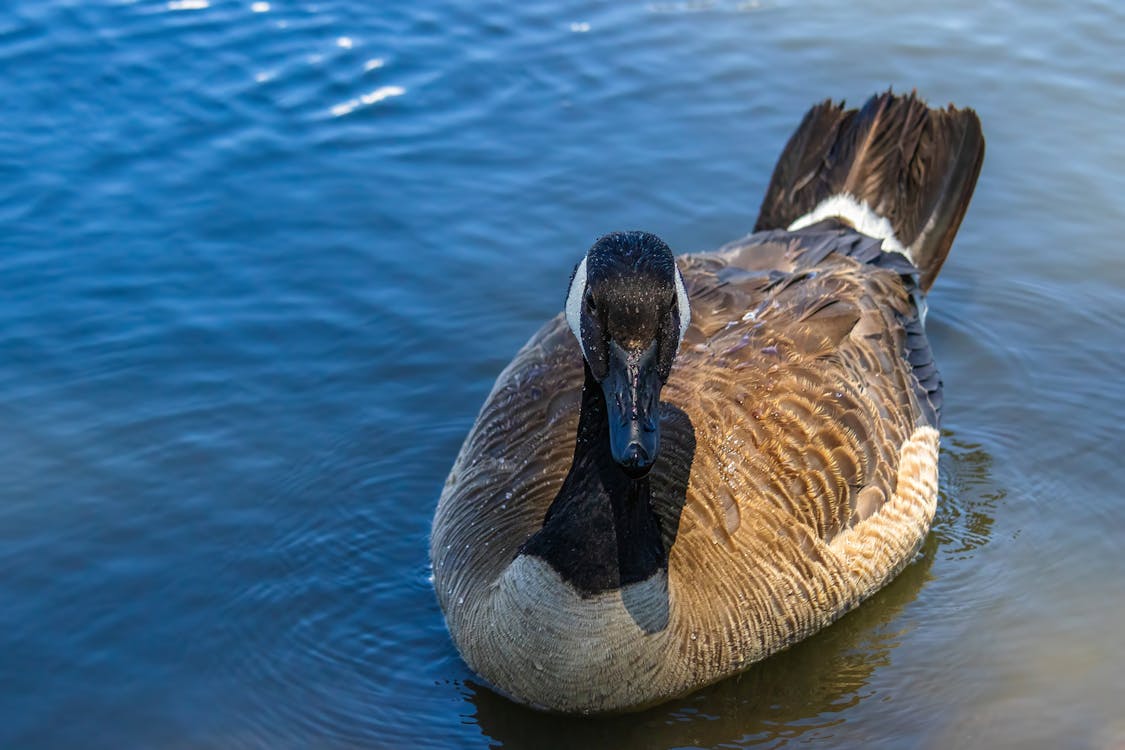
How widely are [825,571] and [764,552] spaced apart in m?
0.45

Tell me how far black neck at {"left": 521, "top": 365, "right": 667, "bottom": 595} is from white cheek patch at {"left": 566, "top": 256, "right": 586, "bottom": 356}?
0.72 ft

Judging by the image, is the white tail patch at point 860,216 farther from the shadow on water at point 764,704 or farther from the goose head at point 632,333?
the goose head at point 632,333

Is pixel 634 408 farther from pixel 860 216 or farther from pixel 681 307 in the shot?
pixel 860 216

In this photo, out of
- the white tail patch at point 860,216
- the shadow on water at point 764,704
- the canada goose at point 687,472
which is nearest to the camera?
the canada goose at point 687,472

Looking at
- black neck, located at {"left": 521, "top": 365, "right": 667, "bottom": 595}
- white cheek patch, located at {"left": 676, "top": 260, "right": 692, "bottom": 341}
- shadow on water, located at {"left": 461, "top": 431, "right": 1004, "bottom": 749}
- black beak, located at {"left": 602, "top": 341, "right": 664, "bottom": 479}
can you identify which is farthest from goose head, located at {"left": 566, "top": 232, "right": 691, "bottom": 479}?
shadow on water, located at {"left": 461, "top": 431, "right": 1004, "bottom": 749}

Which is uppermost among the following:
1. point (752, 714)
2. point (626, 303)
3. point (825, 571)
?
point (626, 303)

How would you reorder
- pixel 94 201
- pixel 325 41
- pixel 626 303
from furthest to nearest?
pixel 325 41 < pixel 94 201 < pixel 626 303

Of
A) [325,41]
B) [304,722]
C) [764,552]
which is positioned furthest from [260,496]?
[325,41]

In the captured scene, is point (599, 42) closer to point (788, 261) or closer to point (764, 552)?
point (788, 261)

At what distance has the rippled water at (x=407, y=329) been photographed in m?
7.43

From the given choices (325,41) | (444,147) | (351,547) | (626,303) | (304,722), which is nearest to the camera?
(626,303)

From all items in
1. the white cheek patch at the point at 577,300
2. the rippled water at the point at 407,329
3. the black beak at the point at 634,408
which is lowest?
the rippled water at the point at 407,329

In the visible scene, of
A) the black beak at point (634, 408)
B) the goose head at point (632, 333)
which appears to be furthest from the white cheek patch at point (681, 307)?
the black beak at point (634, 408)

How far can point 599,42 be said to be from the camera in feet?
45.7
